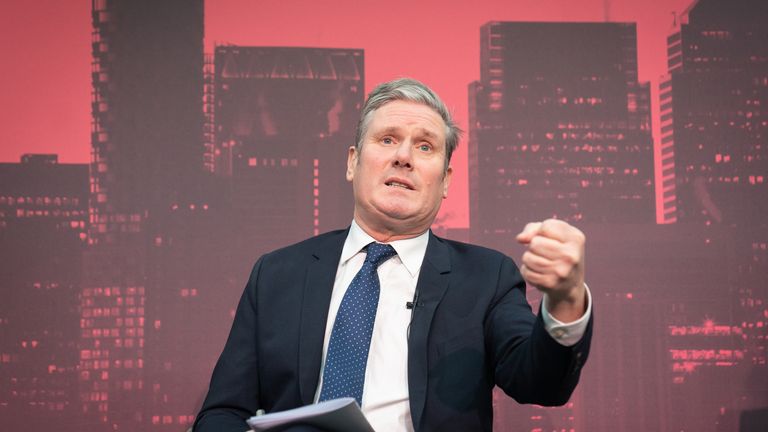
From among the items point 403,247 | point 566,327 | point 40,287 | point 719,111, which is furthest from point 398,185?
point 719,111

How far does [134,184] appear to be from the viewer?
3.78 meters

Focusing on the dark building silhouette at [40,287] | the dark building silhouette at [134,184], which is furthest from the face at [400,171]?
the dark building silhouette at [40,287]

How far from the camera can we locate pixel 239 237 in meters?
3.81

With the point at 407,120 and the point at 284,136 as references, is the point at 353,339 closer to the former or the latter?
the point at 407,120

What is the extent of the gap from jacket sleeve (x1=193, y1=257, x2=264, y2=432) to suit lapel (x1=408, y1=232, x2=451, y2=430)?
44cm

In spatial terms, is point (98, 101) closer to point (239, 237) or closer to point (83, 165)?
point (83, 165)

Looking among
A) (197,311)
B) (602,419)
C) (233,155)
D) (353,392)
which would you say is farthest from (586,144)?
(353,392)

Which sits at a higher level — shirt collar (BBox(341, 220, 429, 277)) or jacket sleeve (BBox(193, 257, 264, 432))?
shirt collar (BBox(341, 220, 429, 277))

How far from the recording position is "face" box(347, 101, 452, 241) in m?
2.01

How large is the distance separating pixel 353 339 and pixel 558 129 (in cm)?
245

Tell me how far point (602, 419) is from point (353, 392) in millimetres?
2441

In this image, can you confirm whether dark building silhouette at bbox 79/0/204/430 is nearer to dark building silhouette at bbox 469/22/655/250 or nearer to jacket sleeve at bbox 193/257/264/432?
dark building silhouette at bbox 469/22/655/250

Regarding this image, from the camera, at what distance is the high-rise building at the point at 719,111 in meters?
3.90

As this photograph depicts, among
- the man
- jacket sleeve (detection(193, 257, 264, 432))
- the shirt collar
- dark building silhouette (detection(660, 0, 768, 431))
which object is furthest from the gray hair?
dark building silhouette (detection(660, 0, 768, 431))
